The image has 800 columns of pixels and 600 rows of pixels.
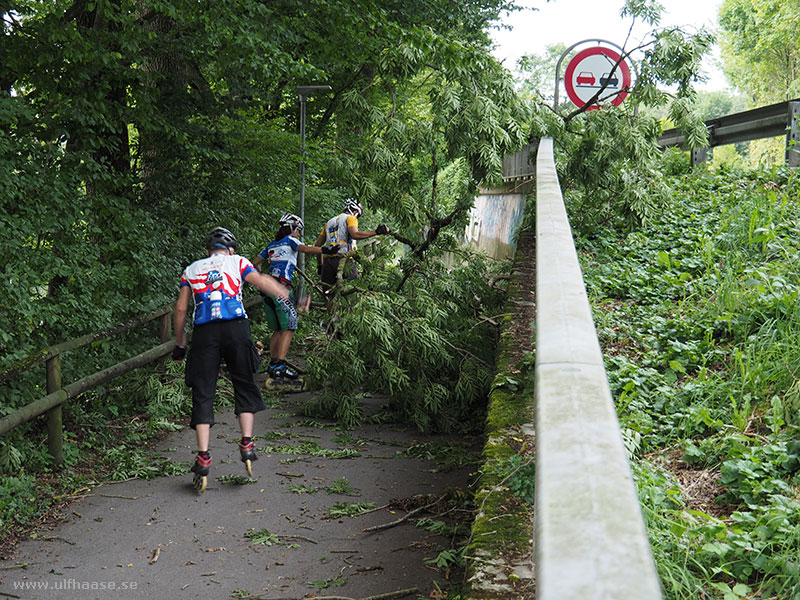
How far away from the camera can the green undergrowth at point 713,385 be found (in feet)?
8.41

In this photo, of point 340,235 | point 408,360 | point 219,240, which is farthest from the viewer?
point 340,235

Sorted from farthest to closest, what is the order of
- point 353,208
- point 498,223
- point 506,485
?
1. point 498,223
2. point 353,208
3. point 506,485

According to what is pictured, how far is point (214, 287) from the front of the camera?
644cm

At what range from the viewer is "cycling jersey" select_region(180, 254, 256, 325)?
6434 millimetres

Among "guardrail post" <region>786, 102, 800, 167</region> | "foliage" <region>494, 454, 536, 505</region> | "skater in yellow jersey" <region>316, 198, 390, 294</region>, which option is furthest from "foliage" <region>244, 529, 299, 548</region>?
"guardrail post" <region>786, 102, 800, 167</region>

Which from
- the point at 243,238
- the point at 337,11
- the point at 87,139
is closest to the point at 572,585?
the point at 87,139

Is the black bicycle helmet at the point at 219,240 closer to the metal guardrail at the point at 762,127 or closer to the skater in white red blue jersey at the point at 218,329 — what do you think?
the skater in white red blue jersey at the point at 218,329

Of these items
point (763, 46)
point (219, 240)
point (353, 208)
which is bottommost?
point (219, 240)

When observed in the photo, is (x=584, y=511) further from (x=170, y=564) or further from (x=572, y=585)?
(x=170, y=564)

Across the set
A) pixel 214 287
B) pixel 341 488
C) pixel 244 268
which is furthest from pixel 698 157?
pixel 341 488

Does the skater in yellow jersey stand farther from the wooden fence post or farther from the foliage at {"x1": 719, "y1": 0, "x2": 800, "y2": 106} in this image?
the foliage at {"x1": 719, "y1": 0, "x2": 800, "y2": 106}

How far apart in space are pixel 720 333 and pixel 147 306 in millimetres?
6081

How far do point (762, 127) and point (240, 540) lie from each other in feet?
28.9

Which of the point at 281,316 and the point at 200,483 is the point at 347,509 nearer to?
the point at 200,483
